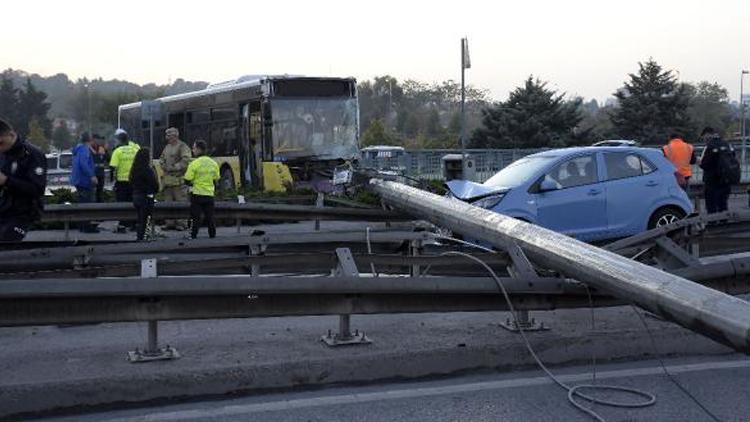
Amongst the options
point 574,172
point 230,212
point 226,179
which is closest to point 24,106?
point 226,179

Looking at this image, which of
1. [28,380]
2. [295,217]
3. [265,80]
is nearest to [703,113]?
[265,80]

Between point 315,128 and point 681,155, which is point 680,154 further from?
point 315,128

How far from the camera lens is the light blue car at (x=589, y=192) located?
37.3 feet

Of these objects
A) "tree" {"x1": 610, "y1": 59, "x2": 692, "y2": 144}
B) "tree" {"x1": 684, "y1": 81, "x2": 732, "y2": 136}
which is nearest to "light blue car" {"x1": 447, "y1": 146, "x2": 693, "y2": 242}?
"tree" {"x1": 610, "y1": 59, "x2": 692, "y2": 144}

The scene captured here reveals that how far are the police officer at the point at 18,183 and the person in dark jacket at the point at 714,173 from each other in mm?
11318

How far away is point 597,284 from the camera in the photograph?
5070 mm

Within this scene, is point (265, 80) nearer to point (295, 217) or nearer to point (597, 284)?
point (295, 217)

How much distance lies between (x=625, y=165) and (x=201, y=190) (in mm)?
6366

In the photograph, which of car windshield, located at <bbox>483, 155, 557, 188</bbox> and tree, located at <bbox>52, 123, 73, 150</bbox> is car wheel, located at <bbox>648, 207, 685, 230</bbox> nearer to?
car windshield, located at <bbox>483, 155, 557, 188</bbox>

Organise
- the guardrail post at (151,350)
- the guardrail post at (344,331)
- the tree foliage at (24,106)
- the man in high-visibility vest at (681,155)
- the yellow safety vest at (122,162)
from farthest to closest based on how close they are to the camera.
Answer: the tree foliage at (24,106) → the man in high-visibility vest at (681,155) → the yellow safety vest at (122,162) → the guardrail post at (344,331) → the guardrail post at (151,350)

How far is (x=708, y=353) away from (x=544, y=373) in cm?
144

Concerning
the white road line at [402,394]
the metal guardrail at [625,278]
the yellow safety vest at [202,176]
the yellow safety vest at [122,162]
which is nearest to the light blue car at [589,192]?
the metal guardrail at [625,278]

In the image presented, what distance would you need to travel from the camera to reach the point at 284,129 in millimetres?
18578

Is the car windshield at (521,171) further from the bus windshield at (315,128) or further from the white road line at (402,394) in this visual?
the bus windshield at (315,128)
